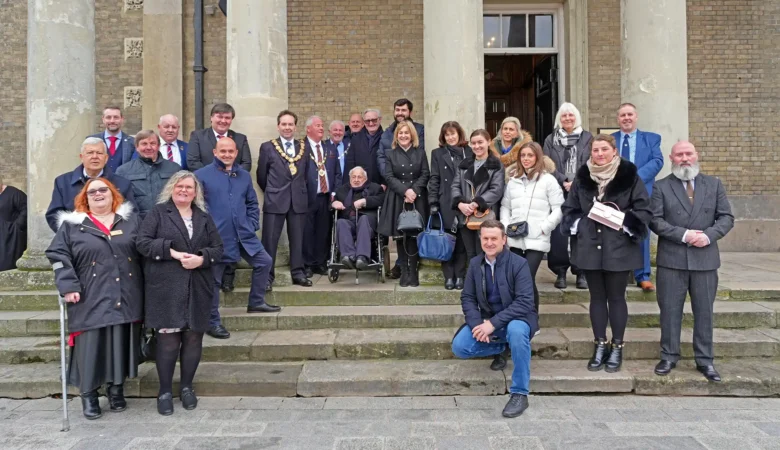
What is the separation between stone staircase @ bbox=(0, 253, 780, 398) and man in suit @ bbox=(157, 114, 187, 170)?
1398mm

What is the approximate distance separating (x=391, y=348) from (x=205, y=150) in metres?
2.85

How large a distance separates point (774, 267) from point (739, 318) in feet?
10.6

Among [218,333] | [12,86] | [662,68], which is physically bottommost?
[218,333]

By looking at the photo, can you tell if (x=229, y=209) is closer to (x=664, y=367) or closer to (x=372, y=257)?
(x=372, y=257)

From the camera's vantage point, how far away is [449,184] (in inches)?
244

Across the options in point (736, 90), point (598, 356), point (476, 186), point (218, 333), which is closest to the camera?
point (598, 356)

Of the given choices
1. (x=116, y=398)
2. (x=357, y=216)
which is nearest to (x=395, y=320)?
(x=357, y=216)

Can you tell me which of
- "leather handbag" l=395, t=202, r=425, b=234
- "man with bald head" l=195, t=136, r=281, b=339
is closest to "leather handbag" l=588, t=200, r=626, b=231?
"leather handbag" l=395, t=202, r=425, b=234

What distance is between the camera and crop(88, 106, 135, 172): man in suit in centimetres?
613

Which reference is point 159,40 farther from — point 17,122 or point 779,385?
point 779,385

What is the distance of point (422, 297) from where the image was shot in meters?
6.16

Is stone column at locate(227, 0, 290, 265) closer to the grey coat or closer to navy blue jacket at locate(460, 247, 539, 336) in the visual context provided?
the grey coat

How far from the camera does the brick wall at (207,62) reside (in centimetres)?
1089

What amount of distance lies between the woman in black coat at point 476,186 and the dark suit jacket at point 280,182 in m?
1.66
